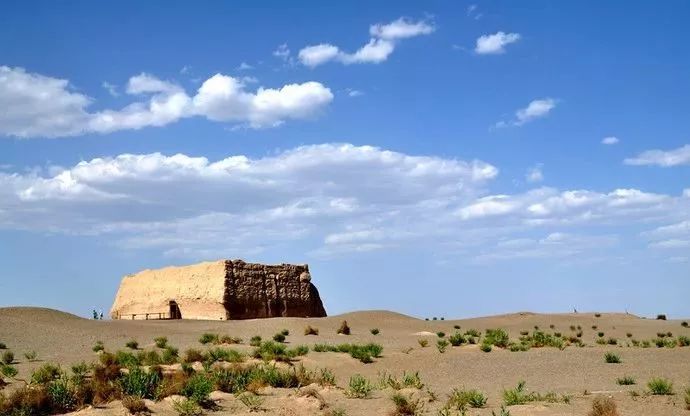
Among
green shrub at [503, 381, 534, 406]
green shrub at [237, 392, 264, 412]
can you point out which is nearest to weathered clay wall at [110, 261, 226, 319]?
green shrub at [237, 392, 264, 412]

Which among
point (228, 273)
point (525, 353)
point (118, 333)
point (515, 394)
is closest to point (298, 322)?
point (228, 273)

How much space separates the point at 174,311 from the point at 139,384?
122 feet

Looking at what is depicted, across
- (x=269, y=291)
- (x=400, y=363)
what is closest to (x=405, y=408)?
(x=400, y=363)

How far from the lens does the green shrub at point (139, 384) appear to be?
17625 mm

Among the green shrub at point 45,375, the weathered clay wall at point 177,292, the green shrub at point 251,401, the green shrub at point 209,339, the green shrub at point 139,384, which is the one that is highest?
the weathered clay wall at point 177,292

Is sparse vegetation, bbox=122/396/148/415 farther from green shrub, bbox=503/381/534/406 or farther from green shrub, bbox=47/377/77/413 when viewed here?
green shrub, bbox=503/381/534/406

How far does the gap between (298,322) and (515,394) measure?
32393mm

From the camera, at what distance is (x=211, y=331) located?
139ft

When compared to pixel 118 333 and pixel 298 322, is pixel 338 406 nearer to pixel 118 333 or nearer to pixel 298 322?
pixel 118 333

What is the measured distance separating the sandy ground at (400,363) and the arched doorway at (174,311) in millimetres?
5102

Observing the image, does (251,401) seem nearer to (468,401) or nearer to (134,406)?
(134,406)

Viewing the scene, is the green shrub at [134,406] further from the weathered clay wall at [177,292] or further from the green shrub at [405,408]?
the weathered clay wall at [177,292]

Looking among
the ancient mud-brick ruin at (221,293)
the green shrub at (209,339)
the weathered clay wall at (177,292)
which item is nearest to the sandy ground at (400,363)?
the green shrub at (209,339)

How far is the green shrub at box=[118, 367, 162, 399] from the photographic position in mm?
17625
